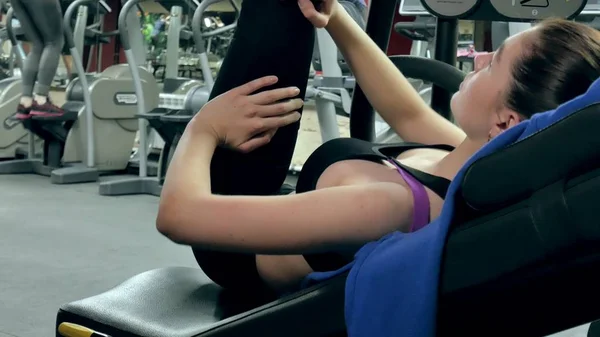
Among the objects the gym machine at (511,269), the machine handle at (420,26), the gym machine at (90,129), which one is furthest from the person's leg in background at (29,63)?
the gym machine at (511,269)

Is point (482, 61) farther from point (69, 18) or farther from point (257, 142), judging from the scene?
point (69, 18)

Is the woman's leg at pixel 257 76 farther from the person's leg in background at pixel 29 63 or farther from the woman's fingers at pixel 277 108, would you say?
the person's leg in background at pixel 29 63

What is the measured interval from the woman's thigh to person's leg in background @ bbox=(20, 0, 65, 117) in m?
3.96

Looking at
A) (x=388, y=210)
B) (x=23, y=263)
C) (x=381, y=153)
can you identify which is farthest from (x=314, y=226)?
(x=23, y=263)

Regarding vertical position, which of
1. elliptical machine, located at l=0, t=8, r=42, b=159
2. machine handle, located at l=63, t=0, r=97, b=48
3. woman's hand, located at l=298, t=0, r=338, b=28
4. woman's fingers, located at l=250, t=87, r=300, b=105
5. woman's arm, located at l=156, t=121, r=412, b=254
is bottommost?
elliptical machine, located at l=0, t=8, r=42, b=159

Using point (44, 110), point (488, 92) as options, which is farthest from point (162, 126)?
point (488, 92)

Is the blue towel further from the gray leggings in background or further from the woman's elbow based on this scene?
Answer: the gray leggings in background

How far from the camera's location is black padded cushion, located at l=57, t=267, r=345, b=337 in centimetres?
89

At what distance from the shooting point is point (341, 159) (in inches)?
45.2

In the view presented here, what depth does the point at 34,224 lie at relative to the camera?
12.4 feet

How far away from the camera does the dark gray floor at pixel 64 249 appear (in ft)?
8.27

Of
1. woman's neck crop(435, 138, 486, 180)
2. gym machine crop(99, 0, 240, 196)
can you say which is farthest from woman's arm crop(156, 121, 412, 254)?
gym machine crop(99, 0, 240, 196)

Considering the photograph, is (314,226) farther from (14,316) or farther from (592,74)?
(14,316)

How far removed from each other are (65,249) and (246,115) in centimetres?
234
